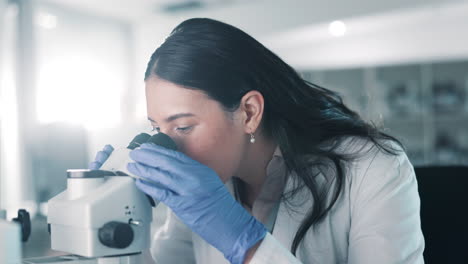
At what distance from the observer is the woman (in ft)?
3.14

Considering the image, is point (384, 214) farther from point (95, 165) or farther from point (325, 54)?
point (325, 54)

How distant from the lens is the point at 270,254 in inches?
37.4

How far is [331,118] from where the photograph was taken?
1.32 m

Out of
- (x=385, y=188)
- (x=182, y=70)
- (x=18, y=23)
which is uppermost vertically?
(x=18, y=23)

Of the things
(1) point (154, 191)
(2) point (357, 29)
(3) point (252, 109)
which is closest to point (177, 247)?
(3) point (252, 109)

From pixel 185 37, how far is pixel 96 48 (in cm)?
437

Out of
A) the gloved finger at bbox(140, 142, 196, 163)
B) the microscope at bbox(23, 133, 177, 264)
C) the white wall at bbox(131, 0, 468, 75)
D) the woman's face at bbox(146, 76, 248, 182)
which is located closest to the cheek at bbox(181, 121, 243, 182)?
the woman's face at bbox(146, 76, 248, 182)

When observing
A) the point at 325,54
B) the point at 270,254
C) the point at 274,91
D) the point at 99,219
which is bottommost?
the point at 270,254

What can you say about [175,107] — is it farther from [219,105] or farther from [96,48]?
[96,48]

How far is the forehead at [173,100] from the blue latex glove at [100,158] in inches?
6.3

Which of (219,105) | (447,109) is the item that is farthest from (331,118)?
(447,109)

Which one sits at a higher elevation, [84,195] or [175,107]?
[175,107]

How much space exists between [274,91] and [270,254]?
1.45ft

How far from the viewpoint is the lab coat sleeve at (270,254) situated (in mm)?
946
